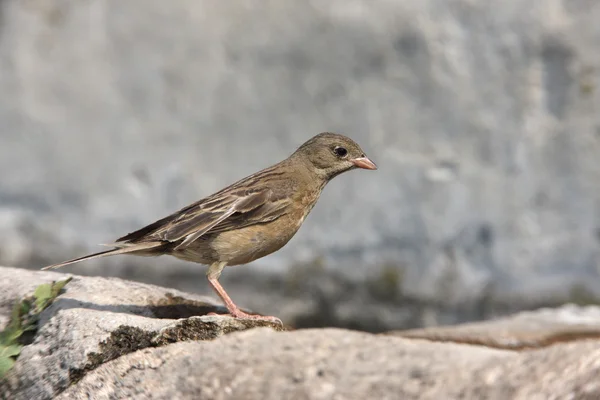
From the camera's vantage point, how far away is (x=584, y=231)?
9.05 m

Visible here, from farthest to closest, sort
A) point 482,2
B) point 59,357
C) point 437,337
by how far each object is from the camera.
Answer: point 482,2 < point 437,337 < point 59,357

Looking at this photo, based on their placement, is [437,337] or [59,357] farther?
[437,337]

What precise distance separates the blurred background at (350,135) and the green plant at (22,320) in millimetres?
4171

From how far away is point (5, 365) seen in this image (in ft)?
15.1

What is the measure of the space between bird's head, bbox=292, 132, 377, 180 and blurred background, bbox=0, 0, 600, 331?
122 inches

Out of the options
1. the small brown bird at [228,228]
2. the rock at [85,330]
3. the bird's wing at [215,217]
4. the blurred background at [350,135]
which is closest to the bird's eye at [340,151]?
the small brown bird at [228,228]

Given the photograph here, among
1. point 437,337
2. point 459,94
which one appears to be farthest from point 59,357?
point 459,94

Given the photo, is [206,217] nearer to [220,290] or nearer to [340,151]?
[220,290]

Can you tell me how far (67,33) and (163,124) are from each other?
1.37 m

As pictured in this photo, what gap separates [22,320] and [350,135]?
16.0 ft

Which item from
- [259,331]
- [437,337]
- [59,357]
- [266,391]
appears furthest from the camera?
[437,337]

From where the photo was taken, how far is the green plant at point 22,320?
4645 mm

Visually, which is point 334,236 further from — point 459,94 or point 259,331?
point 259,331

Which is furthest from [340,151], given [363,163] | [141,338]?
[141,338]
